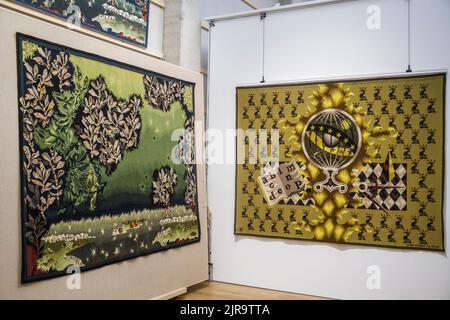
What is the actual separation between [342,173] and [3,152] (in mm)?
2352

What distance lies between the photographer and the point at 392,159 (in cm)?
322

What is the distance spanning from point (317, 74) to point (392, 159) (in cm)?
89

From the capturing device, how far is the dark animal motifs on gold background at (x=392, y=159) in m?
3.11

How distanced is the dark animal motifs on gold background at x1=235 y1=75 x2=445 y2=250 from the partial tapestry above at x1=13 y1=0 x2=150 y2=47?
118cm

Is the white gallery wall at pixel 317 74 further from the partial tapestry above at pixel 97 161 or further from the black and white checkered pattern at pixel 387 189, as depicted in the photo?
the partial tapestry above at pixel 97 161

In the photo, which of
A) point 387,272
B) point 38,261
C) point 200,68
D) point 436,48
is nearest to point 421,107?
point 436,48

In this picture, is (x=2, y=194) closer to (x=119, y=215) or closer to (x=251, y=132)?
(x=119, y=215)

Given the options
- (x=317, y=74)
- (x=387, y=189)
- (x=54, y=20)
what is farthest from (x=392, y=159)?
(x=54, y=20)

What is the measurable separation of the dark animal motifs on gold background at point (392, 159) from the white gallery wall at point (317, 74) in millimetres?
84

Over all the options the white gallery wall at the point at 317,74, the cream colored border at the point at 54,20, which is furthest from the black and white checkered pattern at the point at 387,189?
the cream colored border at the point at 54,20

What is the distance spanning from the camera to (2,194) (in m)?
2.11

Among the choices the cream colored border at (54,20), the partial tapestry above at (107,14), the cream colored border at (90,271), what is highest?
the partial tapestry above at (107,14)

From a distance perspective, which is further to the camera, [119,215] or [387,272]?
[387,272]

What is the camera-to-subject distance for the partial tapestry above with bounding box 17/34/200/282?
7.36 feet
